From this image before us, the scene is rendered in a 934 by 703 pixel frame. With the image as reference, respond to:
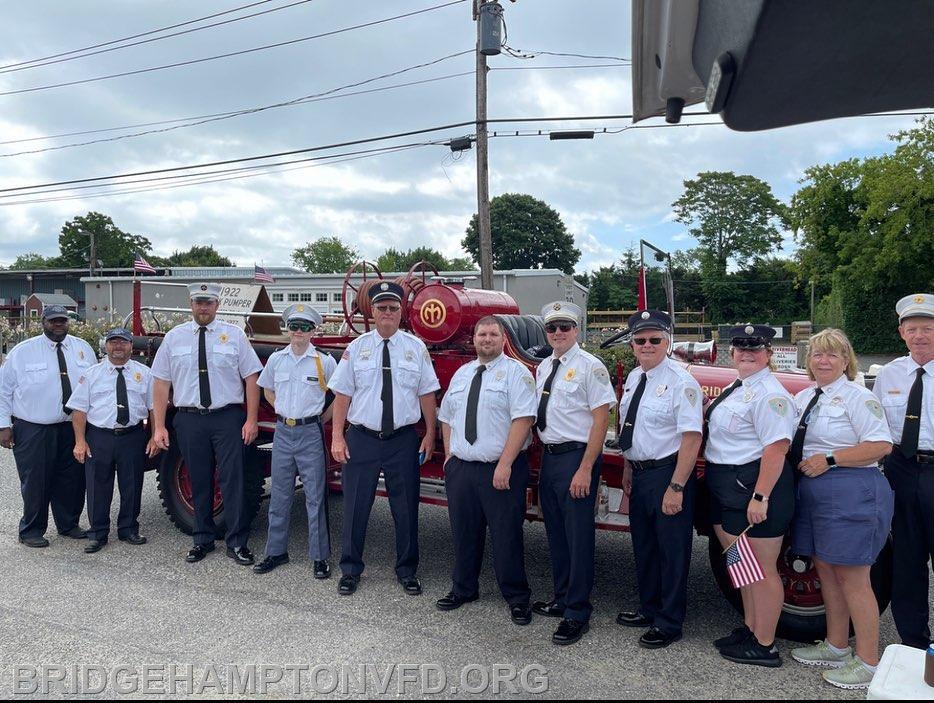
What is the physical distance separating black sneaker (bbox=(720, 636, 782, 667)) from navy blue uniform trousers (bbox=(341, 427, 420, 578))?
1973 mm

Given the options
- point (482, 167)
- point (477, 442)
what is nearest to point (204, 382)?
point (477, 442)

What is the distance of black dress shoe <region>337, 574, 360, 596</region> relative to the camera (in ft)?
15.0

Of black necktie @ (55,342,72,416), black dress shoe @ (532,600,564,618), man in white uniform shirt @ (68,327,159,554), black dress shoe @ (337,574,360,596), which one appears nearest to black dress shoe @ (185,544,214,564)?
man in white uniform shirt @ (68,327,159,554)

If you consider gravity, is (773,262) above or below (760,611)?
above

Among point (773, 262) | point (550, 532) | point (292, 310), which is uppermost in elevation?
point (773, 262)

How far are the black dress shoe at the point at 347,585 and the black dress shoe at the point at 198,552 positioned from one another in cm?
119

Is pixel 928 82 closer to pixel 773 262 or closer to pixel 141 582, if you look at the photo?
pixel 141 582

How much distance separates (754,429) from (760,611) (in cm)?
93

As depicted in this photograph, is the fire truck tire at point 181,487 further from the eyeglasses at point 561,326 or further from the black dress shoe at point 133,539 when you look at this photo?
the eyeglasses at point 561,326

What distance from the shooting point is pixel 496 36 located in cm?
1444

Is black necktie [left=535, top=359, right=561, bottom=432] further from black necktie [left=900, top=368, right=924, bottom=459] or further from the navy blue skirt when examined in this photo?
black necktie [left=900, top=368, right=924, bottom=459]

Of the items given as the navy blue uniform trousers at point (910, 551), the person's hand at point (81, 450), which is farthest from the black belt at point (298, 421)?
the navy blue uniform trousers at point (910, 551)

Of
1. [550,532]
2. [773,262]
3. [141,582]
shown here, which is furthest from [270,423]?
[773,262]

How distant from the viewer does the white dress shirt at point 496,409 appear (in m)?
4.19
